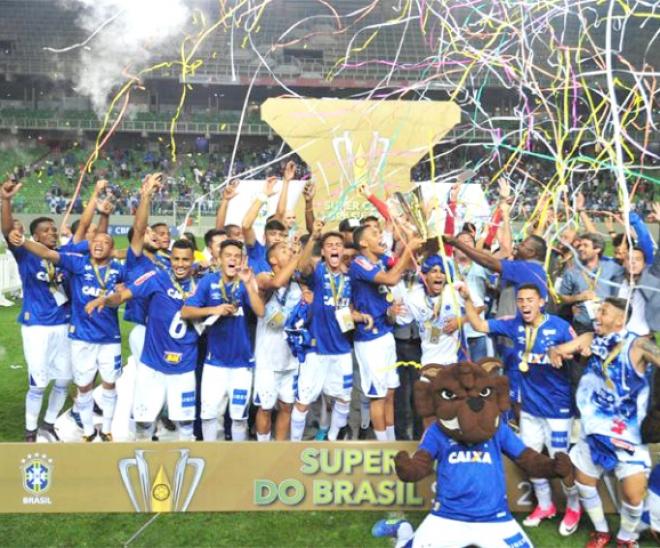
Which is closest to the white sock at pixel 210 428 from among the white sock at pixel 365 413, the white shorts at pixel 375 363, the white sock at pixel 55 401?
the white shorts at pixel 375 363

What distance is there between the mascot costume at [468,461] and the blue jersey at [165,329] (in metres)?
1.97

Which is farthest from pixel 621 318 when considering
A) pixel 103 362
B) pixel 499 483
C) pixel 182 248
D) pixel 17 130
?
pixel 17 130

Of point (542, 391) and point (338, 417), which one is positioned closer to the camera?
point (542, 391)

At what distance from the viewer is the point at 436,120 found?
14633 millimetres

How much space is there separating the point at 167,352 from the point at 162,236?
4.84ft

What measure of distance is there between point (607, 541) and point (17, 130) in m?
39.4

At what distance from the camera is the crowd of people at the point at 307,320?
15.1 feet

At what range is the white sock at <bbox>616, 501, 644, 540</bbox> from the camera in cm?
388

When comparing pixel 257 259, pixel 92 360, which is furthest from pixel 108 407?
pixel 257 259

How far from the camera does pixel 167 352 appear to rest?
5086mm

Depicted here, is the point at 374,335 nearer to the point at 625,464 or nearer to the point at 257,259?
the point at 257,259

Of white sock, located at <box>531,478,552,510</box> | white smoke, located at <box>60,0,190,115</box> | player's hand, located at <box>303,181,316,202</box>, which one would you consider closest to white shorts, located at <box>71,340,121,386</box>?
player's hand, located at <box>303,181,316,202</box>

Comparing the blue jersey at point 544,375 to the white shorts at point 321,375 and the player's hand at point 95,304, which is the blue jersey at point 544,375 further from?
the player's hand at point 95,304

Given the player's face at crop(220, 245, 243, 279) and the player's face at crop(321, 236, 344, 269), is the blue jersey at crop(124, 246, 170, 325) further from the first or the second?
the player's face at crop(321, 236, 344, 269)
